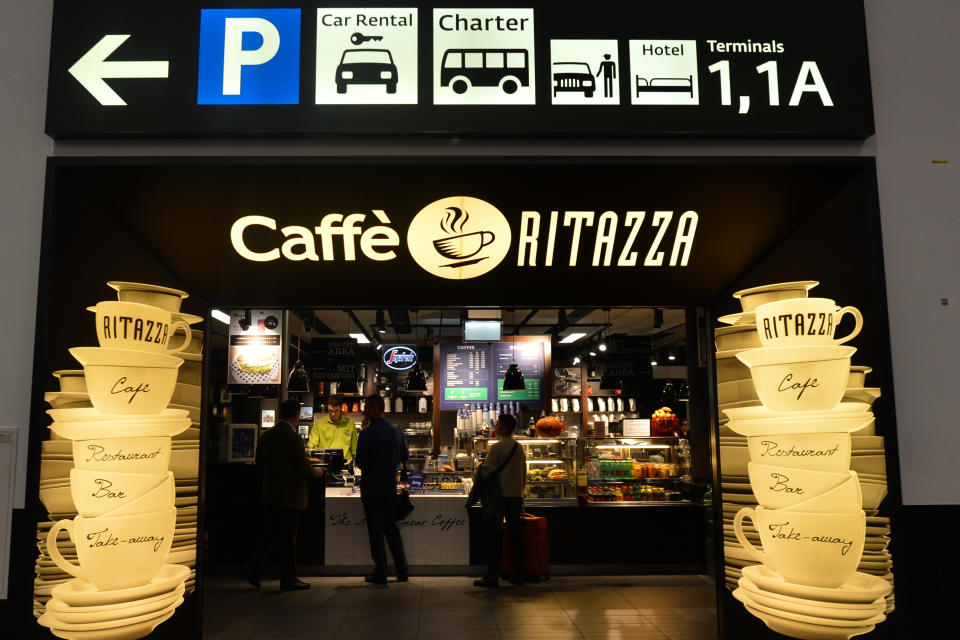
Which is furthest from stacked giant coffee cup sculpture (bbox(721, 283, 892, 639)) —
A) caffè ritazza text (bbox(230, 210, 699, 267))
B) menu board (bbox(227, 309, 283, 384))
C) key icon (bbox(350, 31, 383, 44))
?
menu board (bbox(227, 309, 283, 384))

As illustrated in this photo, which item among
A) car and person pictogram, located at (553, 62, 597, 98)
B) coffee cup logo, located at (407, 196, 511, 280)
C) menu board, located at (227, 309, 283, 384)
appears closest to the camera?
car and person pictogram, located at (553, 62, 597, 98)

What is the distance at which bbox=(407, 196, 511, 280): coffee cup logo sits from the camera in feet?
11.0

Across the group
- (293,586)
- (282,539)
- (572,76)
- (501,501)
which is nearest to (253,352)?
(282,539)

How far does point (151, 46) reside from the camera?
2.94 metres

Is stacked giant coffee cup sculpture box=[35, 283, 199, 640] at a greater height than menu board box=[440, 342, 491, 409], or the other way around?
menu board box=[440, 342, 491, 409]

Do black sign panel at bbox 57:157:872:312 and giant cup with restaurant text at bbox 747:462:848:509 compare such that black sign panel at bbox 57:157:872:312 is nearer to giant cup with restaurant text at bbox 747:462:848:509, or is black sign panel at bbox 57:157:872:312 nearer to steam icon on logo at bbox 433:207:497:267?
steam icon on logo at bbox 433:207:497:267

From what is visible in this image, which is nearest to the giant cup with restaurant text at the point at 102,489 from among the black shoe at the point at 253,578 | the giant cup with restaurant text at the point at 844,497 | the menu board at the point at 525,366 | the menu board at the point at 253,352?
the giant cup with restaurant text at the point at 844,497

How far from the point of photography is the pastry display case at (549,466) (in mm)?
6938

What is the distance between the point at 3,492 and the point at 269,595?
3448mm

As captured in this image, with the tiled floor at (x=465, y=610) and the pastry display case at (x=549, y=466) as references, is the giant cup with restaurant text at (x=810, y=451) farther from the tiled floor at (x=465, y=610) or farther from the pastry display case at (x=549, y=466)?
the pastry display case at (x=549, y=466)

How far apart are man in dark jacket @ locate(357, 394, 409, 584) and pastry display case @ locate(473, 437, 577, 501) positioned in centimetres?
123

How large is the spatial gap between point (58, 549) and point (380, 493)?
11.7 ft

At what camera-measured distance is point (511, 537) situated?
6.25 metres

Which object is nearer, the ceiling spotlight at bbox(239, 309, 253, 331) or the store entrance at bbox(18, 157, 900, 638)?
the store entrance at bbox(18, 157, 900, 638)
